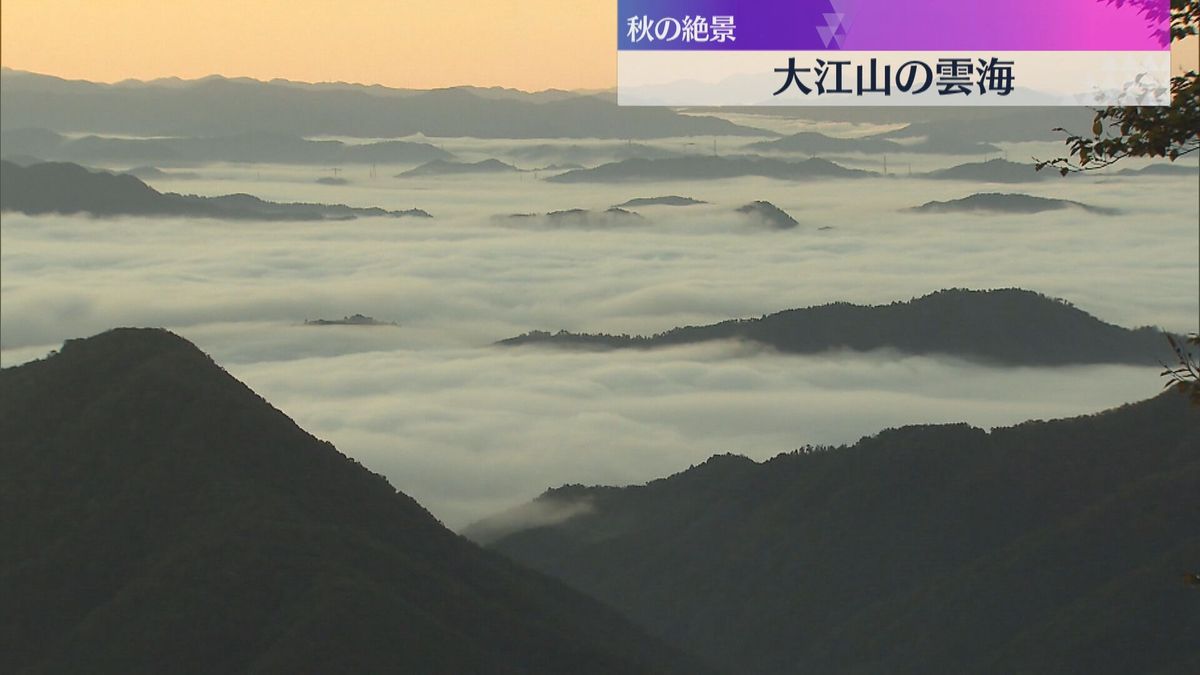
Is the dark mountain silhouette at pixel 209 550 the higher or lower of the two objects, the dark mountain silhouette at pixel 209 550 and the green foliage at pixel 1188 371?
the lower

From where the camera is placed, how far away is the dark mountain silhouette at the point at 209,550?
12231 cm

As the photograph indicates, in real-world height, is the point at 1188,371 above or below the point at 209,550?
above

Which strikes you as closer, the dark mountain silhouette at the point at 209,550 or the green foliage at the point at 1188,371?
the green foliage at the point at 1188,371

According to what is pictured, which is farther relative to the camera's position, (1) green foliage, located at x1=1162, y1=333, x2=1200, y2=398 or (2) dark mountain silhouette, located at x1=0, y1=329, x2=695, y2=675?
(2) dark mountain silhouette, located at x1=0, y1=329, x2=695, y2=675

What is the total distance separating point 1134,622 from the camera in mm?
174250

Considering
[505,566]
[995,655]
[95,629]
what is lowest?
[995,655]

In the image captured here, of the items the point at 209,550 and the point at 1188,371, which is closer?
the point at 1188,371

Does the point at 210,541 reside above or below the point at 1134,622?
Result: above

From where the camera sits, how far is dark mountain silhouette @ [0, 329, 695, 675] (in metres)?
122

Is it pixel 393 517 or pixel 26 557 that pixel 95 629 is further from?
pixel 393 517

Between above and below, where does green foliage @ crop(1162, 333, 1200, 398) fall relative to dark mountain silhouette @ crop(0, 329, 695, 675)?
above

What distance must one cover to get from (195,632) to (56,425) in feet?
113

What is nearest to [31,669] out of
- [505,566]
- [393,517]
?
[393,517]

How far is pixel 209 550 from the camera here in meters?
130
